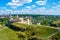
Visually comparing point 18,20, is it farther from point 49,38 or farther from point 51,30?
point 49,38

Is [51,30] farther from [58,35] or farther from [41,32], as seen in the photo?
[58,35]

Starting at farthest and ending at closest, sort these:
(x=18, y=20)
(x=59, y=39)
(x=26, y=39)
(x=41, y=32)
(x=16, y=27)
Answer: (x=18, y=20)
(x=16, y=27)
(x=41, y=32)
(x=26, y=39)
(x=59, y=39)

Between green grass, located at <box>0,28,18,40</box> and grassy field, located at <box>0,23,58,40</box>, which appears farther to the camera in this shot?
green grass, located at <box>0,28,18,40</box>

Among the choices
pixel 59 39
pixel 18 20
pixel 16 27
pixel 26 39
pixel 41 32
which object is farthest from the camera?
pixel 18 20

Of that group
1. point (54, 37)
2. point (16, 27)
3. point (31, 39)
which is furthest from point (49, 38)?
point (16, 27)

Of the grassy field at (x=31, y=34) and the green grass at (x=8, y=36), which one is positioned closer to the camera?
the grassy field at (x=31, y=34)

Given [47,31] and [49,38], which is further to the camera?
[47,31]

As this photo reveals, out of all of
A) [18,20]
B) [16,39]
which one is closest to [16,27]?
[18,20]

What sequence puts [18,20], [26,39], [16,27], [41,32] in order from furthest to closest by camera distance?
[18,20], [16,27], [41,32], [26,39]

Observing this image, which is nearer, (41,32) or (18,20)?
(41,32)
